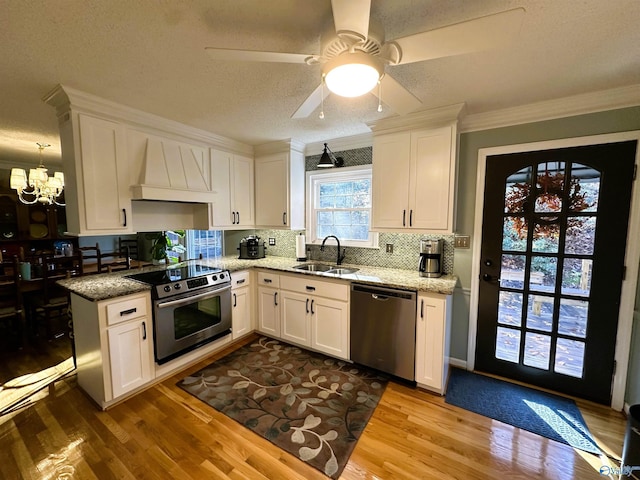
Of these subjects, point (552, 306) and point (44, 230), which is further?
point (44, 230)

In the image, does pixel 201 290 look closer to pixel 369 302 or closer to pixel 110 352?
pixel 110 352

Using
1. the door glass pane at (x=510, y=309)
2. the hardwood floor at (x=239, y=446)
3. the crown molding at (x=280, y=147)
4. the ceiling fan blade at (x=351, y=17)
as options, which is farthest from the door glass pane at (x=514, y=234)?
the crown molding at (x=280, y=147)

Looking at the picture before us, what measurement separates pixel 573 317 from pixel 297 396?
7.79ft

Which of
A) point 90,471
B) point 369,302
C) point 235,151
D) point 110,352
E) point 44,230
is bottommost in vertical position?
point 90,471

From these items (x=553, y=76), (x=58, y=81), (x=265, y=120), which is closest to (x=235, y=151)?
(x=265, y=120)

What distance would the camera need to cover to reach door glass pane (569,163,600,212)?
212cm

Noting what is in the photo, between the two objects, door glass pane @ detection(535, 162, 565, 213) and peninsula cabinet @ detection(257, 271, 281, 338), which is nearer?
door glass pane @ detection(535, 162, 565, 213)

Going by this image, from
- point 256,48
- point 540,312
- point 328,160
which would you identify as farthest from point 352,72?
point 540,312

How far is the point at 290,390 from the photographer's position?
2340 millimetres

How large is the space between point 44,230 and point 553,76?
294 inches

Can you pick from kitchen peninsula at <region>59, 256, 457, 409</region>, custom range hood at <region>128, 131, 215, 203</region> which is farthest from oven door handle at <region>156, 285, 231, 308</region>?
custom range hood at <region>128, 131, 215, 203</region>

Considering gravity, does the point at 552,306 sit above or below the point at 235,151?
below

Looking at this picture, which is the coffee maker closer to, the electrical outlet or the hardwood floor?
the electrical outlet

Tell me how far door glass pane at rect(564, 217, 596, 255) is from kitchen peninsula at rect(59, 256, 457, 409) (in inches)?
37.5
